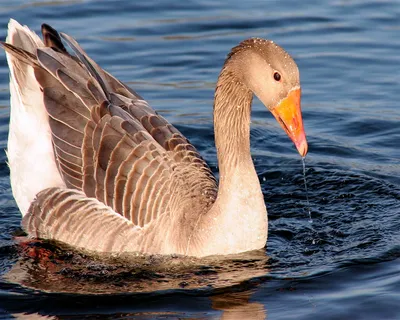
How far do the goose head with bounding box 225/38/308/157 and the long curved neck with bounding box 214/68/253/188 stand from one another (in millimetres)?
185

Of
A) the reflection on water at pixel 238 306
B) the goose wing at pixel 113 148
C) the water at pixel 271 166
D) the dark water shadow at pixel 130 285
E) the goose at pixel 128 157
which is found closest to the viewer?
the reflection on water at pixel 238 306

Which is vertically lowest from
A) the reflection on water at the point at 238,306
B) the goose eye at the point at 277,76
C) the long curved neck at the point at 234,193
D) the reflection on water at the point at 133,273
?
the reflection on water at the point at 238,306

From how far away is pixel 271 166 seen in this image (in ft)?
33.5

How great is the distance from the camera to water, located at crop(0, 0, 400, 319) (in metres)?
7.21

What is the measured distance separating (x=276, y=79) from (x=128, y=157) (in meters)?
1.56

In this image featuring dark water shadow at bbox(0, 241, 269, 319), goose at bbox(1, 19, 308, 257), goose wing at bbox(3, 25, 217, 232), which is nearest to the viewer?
dark water shadow at bbox(0, 241, 269, 319)

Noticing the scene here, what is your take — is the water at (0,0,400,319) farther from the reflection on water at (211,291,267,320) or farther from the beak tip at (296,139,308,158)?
the beak tip at (296,139,308,158)

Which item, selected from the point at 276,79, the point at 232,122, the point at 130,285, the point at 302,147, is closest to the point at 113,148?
the point at 232,122

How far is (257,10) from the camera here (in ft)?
48.1

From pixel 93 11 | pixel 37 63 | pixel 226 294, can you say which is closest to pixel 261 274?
pixel 226 294

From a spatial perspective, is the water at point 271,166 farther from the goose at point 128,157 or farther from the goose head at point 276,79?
the goose head at point 276,79

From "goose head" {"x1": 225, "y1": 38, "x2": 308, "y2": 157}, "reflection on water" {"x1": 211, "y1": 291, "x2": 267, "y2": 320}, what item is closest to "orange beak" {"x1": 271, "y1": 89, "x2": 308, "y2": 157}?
"goose head" {"x1": 225, "y1": 38, "x2": 308, "y2": 157}

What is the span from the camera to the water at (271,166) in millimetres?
7215

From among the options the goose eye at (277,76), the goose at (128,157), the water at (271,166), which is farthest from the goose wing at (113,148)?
the goose eye at (277,76)
